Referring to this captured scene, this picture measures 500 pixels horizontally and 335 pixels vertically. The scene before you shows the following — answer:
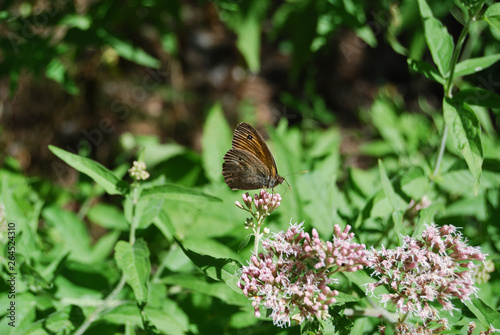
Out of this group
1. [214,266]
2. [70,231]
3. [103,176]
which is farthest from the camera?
[70,231]

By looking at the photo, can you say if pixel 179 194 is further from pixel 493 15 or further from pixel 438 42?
pixel 493 15

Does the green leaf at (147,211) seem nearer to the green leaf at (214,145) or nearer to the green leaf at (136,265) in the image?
the green leaf at (136,265)

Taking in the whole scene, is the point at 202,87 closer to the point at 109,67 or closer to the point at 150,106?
the point at 150,106

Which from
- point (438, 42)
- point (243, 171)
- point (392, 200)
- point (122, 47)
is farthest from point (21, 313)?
point (438, 42)

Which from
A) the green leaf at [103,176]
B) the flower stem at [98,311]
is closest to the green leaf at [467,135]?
the green leaf at [103,176]

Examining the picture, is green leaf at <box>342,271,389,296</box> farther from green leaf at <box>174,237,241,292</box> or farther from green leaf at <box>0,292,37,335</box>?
green leaf at <box>0,292,37,335</box>

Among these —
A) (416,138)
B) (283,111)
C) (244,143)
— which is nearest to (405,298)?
(244,143)
